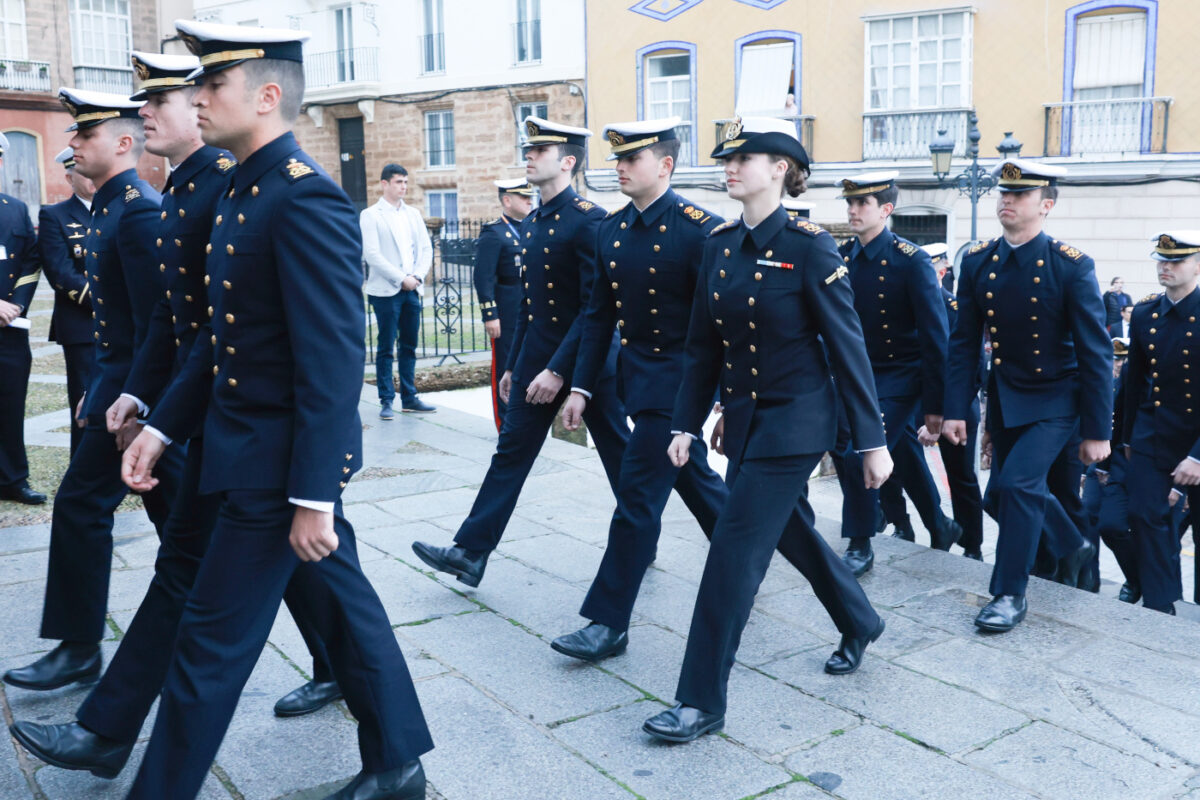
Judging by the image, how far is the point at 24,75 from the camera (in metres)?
34.0

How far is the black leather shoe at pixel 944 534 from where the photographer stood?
657 cm

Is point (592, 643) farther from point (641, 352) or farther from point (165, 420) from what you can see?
point (165, 420)

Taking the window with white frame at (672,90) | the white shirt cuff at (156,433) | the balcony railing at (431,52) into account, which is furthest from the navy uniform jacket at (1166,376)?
the balcony railing at (431,52)

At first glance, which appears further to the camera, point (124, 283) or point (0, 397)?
point (0, 397)

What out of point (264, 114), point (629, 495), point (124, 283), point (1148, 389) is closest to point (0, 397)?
point (124, 283)

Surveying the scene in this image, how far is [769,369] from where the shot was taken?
3.94m

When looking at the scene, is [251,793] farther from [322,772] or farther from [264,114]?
[264,114]

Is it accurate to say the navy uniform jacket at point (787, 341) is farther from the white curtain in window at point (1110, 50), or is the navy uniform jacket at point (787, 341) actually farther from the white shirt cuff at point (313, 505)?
the white curtain in window at point (1110, 50)

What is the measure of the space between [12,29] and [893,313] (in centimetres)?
3524

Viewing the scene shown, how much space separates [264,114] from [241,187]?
0.19 m

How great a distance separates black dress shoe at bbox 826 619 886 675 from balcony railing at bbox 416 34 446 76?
28.7 meters

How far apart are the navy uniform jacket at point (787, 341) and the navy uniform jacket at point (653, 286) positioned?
1.91ft

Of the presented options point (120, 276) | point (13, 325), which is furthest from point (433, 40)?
point (120, 276)

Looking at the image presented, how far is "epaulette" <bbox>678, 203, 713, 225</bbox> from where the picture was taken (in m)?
4.67
